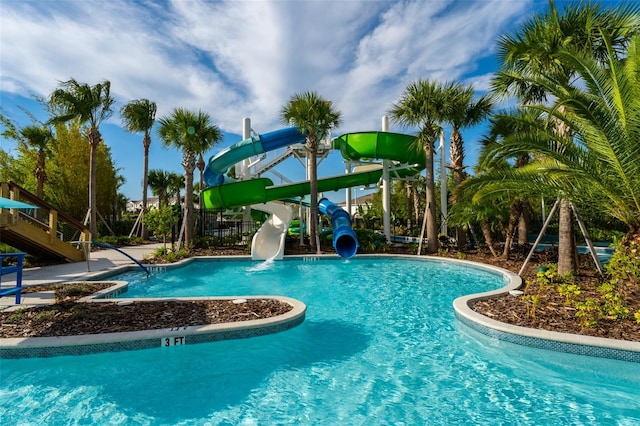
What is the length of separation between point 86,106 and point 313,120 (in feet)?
39.7

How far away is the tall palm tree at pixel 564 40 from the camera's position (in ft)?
22.5

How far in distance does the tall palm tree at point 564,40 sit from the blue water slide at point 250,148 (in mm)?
10950

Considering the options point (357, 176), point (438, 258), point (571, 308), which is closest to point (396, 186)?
point (357, 176)

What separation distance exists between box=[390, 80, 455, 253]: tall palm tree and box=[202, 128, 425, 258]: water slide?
1353 mm

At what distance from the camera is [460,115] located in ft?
44.8

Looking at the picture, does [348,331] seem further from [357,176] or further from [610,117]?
[357,176]

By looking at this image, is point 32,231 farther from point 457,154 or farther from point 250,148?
point 457,154

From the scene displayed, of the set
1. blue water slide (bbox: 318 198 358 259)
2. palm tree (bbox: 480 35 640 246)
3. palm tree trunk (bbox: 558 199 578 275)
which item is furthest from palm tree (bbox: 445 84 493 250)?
palm tree (bbox: 480 35 640 246)

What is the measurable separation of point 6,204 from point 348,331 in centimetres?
603

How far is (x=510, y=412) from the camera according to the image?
3.41m

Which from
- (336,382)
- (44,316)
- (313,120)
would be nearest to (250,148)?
(313,120)

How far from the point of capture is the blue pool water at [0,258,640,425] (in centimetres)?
337

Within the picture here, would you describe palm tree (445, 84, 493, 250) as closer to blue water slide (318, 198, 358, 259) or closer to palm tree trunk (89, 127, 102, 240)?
blue water slide (318, 198, 358, 259)

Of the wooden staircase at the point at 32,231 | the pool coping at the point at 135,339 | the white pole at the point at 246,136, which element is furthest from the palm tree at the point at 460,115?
the wooden staircase at the point at 32,231
